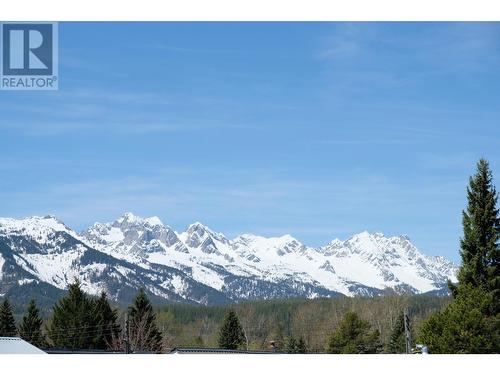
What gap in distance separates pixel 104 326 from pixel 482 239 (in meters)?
20.3

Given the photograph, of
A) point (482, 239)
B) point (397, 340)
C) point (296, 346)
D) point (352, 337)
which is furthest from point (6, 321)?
point (482, 239)

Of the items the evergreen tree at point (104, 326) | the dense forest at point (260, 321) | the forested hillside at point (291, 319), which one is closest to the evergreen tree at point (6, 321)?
the dense forest at point (260, 321)

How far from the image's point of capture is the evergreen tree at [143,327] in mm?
41000

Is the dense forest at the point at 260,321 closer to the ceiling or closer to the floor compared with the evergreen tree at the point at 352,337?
closer to the ceiling

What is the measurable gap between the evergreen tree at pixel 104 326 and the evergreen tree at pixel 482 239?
18960 mm

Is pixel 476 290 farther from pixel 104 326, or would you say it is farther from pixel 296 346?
pixel 296 346

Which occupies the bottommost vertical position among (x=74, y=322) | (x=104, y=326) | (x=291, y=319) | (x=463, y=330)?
(x=463, y=330)

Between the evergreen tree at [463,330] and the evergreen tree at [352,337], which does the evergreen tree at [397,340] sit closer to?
the evergreen tree at [352,337]

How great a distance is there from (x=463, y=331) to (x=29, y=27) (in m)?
17.3

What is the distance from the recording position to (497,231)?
28781mm

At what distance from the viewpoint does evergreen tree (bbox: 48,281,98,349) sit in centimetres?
3928

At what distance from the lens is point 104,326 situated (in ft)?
132
